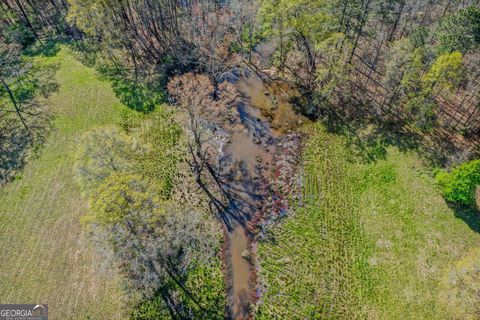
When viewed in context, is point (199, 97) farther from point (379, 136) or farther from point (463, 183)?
point (463, 183)

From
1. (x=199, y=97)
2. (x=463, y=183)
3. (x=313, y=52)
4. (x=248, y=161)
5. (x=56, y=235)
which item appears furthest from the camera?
(x=313, y=52)

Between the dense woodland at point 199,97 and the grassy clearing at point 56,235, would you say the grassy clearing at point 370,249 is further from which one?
the grassy clearing at point 56,235

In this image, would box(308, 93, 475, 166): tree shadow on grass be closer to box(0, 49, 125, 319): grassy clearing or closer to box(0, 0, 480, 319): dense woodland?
box(0, 0, 480, 319): dense woodland

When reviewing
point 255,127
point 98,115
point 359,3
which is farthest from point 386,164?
point 98,115

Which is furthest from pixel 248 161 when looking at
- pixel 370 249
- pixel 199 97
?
pixel 370 249

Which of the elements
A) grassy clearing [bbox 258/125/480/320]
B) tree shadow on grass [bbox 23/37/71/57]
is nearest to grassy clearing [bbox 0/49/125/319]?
tree shadow on grass [bbox 23/37/71/57]

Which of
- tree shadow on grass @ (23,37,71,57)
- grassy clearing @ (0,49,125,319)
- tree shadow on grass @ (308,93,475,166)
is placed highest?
tree shadow on grass @ (23,37,71,57)
